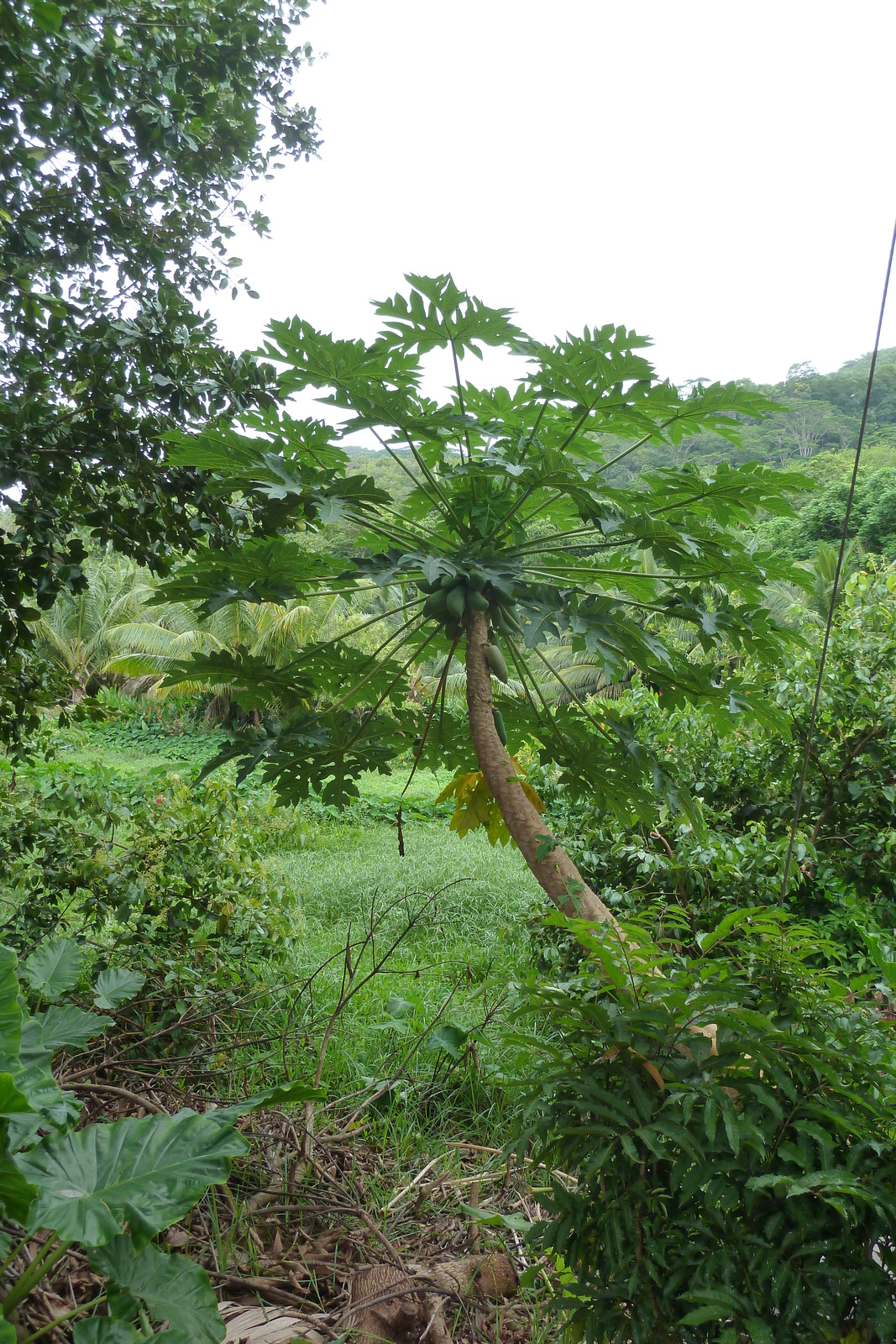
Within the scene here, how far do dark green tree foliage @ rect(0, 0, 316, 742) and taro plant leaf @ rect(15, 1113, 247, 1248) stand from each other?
130cm

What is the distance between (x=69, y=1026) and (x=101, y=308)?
217 centimetres

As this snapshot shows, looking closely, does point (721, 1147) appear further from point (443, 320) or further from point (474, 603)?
point (443, 320)

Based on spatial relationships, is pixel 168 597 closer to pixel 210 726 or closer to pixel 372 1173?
pixel 372 1173

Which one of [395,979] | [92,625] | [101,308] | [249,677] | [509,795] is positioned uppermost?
[101,308]

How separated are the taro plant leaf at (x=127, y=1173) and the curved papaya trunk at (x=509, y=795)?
0.61 metres

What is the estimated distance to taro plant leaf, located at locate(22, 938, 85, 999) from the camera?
5.96ft

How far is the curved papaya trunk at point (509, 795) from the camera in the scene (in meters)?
1.38

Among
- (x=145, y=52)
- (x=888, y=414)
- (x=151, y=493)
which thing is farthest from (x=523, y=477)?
(x=888, y=414)

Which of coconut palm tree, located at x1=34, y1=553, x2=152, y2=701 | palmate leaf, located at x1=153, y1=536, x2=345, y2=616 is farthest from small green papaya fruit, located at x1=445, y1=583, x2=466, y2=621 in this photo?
coconut palm tree, located at x1=34, y1=553, x2=152, y2=701

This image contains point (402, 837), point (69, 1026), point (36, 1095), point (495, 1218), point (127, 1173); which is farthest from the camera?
point (402, 837)

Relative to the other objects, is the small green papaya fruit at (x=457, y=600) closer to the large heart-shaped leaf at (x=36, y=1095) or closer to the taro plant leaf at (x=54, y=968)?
the large heart-shaped leaf at (x=36, y=1095)

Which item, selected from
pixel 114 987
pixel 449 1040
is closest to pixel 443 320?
pixel 114 987

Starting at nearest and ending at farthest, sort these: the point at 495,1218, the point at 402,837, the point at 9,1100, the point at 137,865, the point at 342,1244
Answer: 1. the point at 9,1100
2. the point at 495,1218
3. the point at 342,1244
4. the point at 402,837
5. the point at 137,865

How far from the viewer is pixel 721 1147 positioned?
1125 mm
